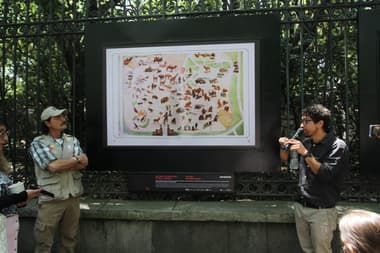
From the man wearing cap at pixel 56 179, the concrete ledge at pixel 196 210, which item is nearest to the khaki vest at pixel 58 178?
the man wearing cap at pixel 56 179

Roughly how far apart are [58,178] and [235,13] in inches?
101

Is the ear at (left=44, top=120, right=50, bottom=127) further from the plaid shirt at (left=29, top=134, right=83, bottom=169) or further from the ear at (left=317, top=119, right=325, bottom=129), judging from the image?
the ear at (left=317, top=119, right=325, bottom=129)

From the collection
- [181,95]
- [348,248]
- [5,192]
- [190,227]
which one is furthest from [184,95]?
[348,248]

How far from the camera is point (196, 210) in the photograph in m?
4.06

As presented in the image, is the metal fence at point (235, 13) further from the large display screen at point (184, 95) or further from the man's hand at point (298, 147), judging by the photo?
the man's hand at point (298, 147)

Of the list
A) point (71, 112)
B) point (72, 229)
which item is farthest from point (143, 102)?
point (72, 229)

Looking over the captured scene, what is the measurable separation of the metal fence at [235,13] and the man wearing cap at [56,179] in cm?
71

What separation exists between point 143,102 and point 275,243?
2.06 metres

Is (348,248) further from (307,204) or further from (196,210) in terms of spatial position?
(196,210)

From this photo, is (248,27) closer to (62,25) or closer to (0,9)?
(62,25)

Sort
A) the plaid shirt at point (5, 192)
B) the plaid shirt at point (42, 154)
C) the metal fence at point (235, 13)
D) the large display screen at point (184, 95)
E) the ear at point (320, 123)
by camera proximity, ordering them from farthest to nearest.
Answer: the metal fence at point (235, 13)
the large display screen at point (184, 95)
the plaid shirt at point (42, 154)
the ear at point (320, 123)
the plaid shirt at point (5, 192)

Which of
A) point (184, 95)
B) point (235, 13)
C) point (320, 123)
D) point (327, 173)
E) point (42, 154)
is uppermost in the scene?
point (235, 13)

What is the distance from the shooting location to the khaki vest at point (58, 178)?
377cm

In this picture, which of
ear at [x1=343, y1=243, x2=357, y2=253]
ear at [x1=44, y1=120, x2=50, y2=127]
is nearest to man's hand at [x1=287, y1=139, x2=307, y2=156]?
ear at [x1=343, y1=243, x2=357, y2=253]
